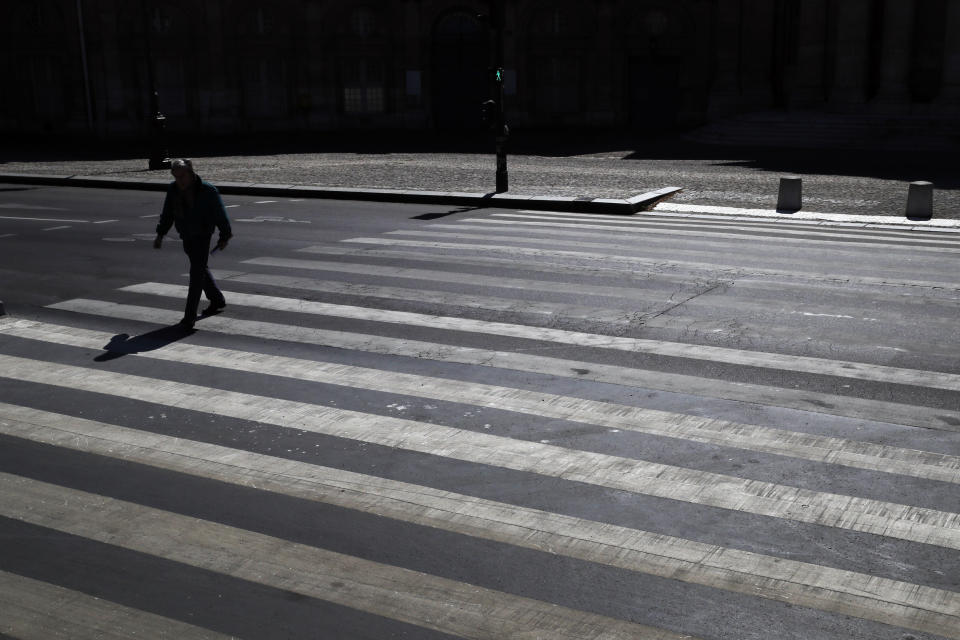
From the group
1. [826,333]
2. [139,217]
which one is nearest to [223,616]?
[826,333]

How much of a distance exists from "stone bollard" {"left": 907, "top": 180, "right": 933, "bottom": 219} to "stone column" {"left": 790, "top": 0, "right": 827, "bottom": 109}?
69.6ft

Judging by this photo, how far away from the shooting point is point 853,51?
36094 millimetres

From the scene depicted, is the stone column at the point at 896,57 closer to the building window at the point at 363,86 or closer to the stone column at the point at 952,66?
the stone column at the point at 952,66

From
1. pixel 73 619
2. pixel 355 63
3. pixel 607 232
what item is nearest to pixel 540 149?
pixel 355 63

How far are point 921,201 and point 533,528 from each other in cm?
1443

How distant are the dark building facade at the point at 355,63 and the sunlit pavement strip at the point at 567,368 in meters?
34.4

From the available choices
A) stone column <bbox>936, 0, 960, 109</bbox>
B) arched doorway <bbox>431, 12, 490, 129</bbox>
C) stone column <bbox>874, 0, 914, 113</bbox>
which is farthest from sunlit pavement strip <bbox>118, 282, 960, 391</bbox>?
arched doorway <bbox>431, 12, 490, 129</bbox>

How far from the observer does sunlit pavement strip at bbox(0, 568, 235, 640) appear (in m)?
4.89

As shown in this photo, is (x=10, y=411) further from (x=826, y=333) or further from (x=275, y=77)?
(x=275, y=77)

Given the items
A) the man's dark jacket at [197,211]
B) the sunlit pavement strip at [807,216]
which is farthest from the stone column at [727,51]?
the man's dark jacket at [197,211]

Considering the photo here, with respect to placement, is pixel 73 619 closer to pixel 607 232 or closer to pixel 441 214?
pixel 607 232

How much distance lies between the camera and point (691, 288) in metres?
12.3

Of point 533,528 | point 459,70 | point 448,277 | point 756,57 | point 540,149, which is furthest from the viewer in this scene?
point 459,70

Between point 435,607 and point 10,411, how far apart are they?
450 cm
